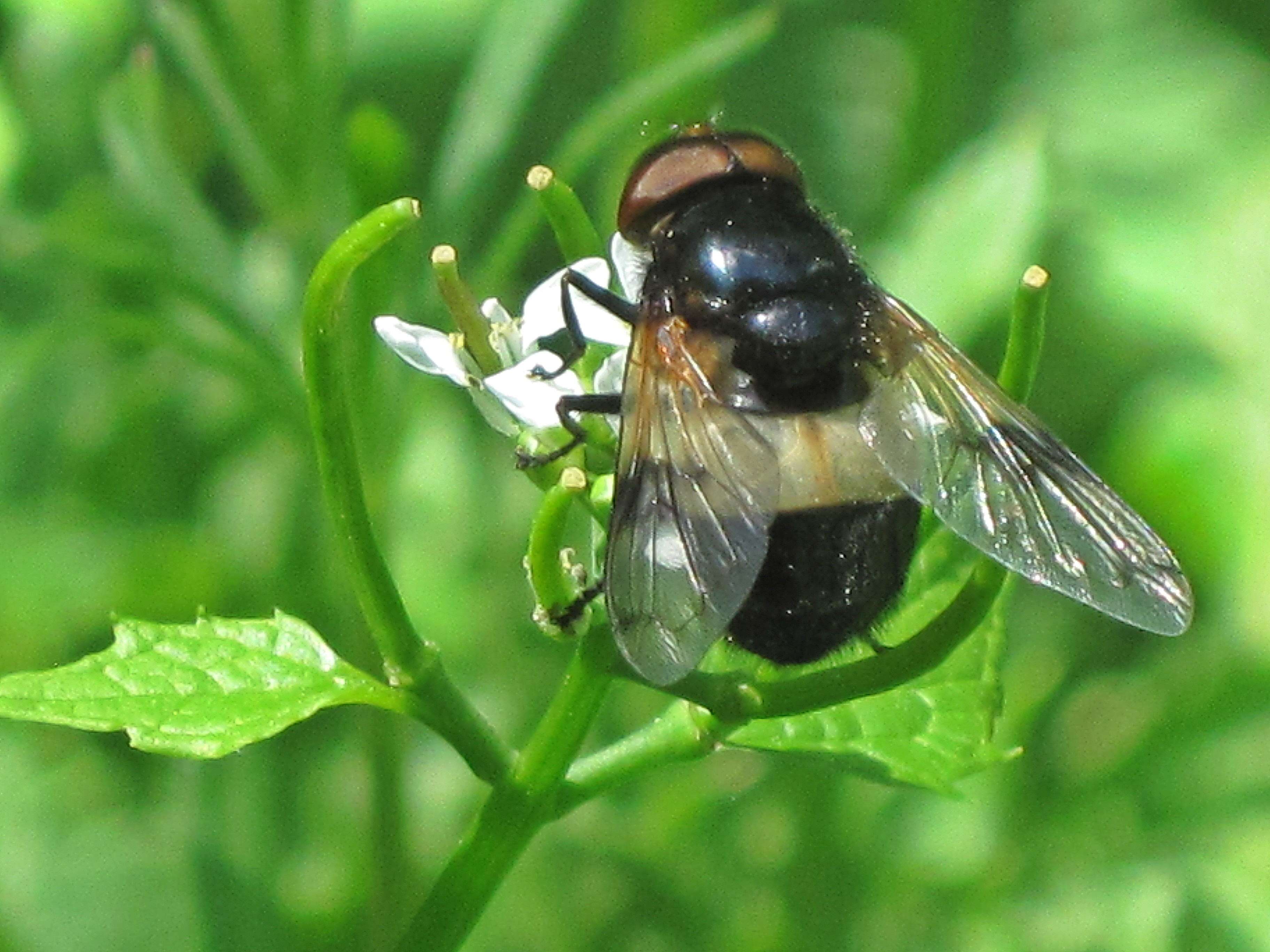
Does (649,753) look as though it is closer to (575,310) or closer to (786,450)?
(786,450)

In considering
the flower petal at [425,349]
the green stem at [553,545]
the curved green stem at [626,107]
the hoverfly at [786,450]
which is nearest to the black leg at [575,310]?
the hoverfly at [786,450]

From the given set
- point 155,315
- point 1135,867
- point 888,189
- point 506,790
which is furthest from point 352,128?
point 1135,867

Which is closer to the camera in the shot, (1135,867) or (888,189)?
(1135,867)

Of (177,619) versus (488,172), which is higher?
(488,172)

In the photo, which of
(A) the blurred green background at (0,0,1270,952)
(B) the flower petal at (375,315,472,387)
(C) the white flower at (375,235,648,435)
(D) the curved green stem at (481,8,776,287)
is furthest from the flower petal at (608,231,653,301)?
(D) the curved green stem at (481,8,776,287)

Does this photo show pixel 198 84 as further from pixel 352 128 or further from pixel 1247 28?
pixel 1247 28

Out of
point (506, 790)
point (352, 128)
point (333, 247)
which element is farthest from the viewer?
point (352, 128)

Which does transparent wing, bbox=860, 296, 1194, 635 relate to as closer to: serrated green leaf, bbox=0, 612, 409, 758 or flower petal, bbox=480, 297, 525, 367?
flower petal, bbox=480, 297, 525, 367

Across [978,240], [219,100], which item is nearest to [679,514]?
[219,100]
